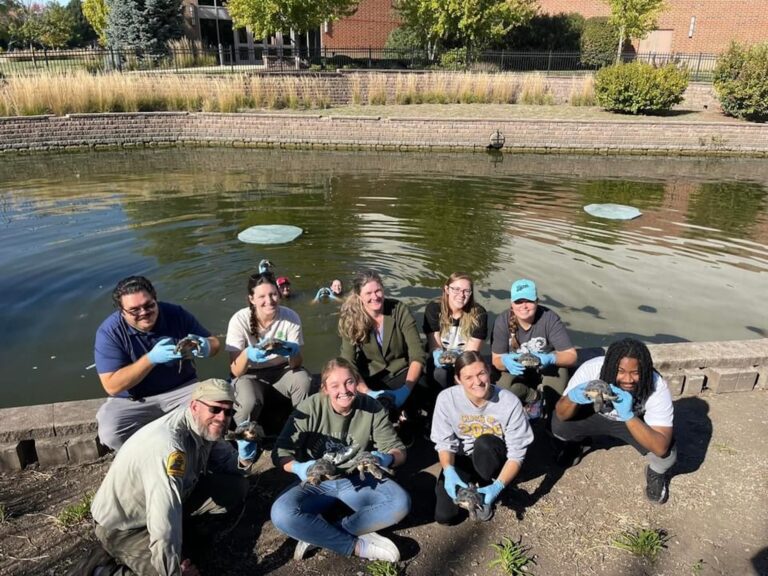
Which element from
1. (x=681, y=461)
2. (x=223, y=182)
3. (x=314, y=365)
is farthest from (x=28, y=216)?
(x=681, y=461)

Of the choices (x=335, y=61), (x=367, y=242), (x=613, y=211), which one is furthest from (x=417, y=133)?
(x=335, y=61)

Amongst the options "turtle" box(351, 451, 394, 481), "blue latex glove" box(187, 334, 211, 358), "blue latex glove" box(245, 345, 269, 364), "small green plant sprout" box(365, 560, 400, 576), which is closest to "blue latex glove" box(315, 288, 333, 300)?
"blue latex glove" box(245, 345, 269, 364)

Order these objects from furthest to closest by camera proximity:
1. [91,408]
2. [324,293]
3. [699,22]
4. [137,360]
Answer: [699,22]
[324,293]
[91,408]
[137,360]

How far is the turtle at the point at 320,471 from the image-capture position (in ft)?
8.96

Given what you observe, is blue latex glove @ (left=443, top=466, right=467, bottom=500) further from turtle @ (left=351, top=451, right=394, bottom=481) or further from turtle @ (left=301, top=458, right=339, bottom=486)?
turtle @ (left=301, top=458, right=339, bottom=486)

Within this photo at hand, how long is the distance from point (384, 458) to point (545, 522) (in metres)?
0.95

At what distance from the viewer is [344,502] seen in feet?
9.51

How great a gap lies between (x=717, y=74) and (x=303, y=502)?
2017cm

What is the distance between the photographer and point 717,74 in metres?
17.7

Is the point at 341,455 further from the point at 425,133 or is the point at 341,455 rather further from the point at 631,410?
the point at 425,133

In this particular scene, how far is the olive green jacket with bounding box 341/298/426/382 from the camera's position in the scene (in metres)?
3.77

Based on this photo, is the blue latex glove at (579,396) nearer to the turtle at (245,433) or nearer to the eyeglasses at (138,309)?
the turtle at (245,433)

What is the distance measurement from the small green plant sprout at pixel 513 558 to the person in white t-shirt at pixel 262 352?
1.50 meters

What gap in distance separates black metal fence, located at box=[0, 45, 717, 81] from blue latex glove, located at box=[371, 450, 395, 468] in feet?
72.4
